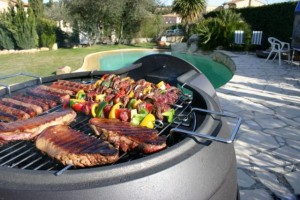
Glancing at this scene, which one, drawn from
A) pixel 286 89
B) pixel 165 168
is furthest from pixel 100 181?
pixel 286 89

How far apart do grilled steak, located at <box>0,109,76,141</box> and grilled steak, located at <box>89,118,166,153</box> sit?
0.77 ft

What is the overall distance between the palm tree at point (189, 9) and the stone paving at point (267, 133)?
1401 centimetres

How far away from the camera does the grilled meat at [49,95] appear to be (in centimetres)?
222

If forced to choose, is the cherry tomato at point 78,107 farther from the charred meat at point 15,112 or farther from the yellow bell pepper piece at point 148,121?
the yellow bell pepper piece at point 148,121

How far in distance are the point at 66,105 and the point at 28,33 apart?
16.1 m

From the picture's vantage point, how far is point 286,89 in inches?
260

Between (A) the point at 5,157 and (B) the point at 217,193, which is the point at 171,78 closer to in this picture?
(B) the point at 217,193

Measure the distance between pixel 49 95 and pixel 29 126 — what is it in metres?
0.68

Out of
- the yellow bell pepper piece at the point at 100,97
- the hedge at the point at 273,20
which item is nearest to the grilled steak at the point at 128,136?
the yellow bell pepper piece at the point at 100,97

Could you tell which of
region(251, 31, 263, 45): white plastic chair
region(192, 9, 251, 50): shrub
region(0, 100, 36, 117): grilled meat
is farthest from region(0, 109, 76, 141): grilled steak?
region(192, 9, 251, 50): shrub

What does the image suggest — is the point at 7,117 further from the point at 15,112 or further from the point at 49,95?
the point at 49,95

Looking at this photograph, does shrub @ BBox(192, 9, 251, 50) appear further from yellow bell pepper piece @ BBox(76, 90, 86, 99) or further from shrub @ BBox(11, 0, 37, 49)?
yellow bell pepper piece @ BBox(76, 90, 86, 99)

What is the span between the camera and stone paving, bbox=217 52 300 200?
2826mm

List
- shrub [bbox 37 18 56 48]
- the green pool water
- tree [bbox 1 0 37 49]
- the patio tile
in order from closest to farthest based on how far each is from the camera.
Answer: the patio tile → the green pool water → tree [bbox 1 0 37 49] → shrub [bbox 37 18 56 48]
